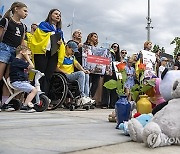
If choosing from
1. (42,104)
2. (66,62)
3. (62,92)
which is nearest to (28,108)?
(42,104)

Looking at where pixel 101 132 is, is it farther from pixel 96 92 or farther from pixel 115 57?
pixel 115 57

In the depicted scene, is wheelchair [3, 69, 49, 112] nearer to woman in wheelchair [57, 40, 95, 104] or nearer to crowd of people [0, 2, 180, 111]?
crowd of people [0, 2, 180, 111]

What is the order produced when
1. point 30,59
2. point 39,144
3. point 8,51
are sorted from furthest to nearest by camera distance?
point 30,59 → point 8,51 → point 39,144

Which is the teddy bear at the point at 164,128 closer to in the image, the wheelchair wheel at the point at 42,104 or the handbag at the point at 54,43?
the wheelchair wheel at the point at 42,104

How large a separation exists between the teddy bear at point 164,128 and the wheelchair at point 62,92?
3.03 m

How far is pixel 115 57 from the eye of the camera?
677 cm

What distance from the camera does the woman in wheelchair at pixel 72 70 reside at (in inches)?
211

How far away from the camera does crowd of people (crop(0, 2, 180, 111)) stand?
4.69 m

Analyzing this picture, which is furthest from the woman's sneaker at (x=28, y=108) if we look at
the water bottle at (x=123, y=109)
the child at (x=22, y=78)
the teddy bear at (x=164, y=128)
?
the teddy bear at (x=164, y=128)

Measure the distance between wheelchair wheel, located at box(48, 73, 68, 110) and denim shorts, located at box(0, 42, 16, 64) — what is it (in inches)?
32.0

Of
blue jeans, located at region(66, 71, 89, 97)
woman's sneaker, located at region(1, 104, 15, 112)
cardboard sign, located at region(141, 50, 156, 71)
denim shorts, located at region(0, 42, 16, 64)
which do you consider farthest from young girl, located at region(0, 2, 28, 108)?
cardboard sign, located at region(141, 50, 156, 71)

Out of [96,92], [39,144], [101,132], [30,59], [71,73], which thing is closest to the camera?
[39,144]

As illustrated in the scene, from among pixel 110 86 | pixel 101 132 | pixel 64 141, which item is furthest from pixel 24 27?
pixel 64 141

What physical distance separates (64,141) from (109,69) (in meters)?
4.55
